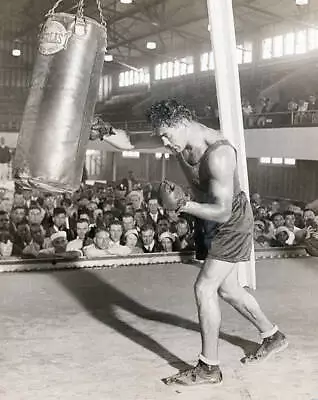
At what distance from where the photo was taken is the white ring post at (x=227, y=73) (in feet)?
14.0

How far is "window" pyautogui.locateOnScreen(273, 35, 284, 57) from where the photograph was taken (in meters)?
17.9

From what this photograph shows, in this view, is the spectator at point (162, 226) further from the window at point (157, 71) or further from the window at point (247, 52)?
the window at point (157, 71)

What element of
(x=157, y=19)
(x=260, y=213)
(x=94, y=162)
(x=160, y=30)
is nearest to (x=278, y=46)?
A: (x=157, y=19)

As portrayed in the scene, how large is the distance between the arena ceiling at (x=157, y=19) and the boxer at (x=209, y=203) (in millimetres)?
14053

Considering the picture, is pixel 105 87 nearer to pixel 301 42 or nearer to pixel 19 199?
pixel 301 42

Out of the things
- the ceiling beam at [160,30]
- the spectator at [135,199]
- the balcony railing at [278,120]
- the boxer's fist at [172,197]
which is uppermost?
the ceiling beam at [160,30]

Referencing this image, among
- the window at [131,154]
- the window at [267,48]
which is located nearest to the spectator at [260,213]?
the window at [267,48]

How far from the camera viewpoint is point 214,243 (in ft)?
9.41

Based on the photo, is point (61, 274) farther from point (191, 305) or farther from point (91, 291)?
point (191, 305)

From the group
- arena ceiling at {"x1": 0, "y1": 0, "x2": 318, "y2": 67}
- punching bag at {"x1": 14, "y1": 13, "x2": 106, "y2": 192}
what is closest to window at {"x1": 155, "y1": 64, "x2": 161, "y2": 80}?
arena ceiling at {"x1": 0, "y1": 0, "x2": 318, "y2": 67}

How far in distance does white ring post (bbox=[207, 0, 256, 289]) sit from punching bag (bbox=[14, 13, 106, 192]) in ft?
3.71

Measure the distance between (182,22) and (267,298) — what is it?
16.8m

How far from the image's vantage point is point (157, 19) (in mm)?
19844

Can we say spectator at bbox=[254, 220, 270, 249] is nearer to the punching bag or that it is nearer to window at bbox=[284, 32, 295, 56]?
the punching bag
